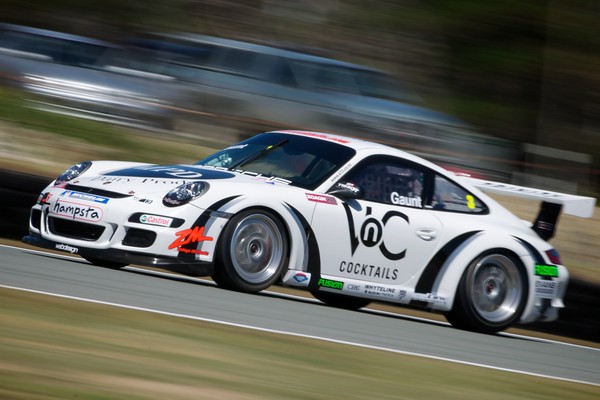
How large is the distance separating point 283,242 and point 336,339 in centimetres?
150

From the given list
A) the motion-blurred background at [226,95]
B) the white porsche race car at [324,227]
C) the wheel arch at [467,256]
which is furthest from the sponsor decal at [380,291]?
the motion-blurred background at [226,95]

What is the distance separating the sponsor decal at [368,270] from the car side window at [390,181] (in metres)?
0.54

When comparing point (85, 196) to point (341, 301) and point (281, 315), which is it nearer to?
point (281, 315)

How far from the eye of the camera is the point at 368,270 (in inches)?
336

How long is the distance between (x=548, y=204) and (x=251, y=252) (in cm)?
311

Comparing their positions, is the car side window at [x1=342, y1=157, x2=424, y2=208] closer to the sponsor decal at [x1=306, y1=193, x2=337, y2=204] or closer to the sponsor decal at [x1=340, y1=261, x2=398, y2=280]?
the sponsor decal at [x1=306, y1=193, x2=337, y2=204]

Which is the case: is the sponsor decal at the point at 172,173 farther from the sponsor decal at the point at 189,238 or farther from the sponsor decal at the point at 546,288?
the sponsor decal at the point at 546,288

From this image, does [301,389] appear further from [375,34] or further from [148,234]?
[375,34]

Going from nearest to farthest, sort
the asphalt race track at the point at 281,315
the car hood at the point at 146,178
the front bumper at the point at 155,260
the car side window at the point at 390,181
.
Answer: the asphalt race track at the point at 281,315 → the front bumper at the point at 155,260 → the car hood at the point at 146,178 → the car side window at the point at 390,181

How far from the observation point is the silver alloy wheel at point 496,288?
909 cm

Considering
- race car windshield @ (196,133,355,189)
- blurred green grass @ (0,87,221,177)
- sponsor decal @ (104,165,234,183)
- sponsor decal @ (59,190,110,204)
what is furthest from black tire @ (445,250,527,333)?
blurred green grass @ (0,87,221,177)

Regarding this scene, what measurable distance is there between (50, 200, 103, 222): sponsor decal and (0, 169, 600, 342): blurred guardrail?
2045 mm

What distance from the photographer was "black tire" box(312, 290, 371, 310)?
9555 millimetres

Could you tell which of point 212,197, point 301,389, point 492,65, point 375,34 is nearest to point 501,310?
point 212,197
